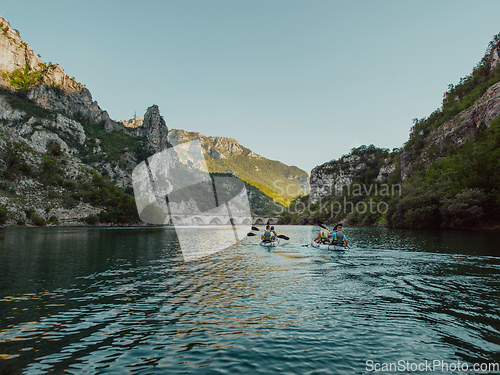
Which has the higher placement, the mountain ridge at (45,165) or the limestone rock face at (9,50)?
the limestone rock face at (9,50)

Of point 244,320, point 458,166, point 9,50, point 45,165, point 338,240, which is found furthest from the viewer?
point 9,50

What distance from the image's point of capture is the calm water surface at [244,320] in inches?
309

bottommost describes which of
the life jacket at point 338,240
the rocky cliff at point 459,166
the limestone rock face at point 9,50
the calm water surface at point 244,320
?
the calm water surface at point 244,320

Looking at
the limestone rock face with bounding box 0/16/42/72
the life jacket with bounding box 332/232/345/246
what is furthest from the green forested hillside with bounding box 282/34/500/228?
the limestone rock face with bounding box 0/16/42/72

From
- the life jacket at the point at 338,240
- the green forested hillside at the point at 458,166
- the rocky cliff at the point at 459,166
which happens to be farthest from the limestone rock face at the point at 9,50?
the life jacket at the point at 338,240

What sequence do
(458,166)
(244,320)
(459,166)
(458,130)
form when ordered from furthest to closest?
(458,130) < (458,166) < (459,166) < (244,320)

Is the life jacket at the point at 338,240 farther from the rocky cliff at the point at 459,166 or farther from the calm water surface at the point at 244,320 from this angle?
the rocky cliff at the point at 459,166

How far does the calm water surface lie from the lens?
25.8 ft

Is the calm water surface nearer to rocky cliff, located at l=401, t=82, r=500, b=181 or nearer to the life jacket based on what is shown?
the life jacket

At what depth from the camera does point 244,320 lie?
10922 mm

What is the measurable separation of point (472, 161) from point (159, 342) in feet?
280

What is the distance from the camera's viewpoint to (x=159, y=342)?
29.7 feet

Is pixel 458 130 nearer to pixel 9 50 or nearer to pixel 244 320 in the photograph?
pixel 244 320

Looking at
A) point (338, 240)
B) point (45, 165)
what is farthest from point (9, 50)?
point (338, 240)
